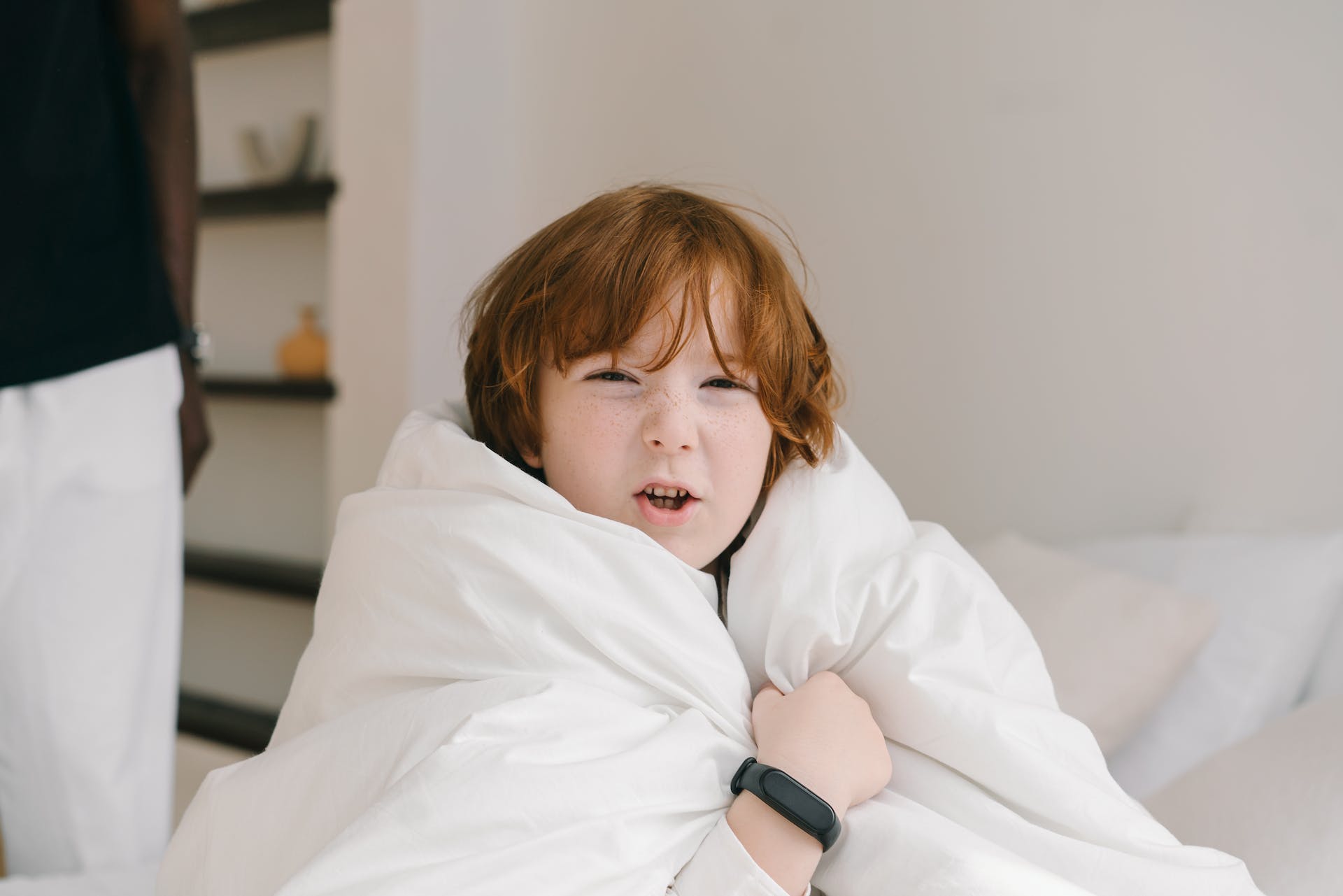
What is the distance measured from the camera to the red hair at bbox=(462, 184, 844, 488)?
0.88 m

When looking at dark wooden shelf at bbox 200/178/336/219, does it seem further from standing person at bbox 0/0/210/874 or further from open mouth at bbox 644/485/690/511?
open mouth at bbox 644/485/690/511

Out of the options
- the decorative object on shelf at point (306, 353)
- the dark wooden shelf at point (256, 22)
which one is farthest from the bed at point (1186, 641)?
the dark wooden shelf at point (256, 22)

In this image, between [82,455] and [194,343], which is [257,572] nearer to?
[194,343]

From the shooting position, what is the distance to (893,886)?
72 cm

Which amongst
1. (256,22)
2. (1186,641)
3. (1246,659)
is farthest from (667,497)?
(256,22)

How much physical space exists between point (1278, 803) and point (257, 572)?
7.17ft

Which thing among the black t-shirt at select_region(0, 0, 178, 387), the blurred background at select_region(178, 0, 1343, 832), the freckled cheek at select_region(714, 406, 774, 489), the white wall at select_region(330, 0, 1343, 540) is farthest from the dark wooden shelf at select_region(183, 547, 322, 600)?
the freckled cheek at select_region(714, 406, 774, 489)

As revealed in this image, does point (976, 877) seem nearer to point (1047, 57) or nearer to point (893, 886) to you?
point (893, 886)

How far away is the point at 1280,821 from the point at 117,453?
50.5 inches

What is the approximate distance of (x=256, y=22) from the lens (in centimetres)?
261

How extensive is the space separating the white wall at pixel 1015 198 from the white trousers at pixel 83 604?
0.92m

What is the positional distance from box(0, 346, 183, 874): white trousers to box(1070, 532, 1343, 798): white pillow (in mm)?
1191

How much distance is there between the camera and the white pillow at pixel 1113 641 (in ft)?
4.02

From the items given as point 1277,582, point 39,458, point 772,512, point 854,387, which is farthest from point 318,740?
point 854,387
